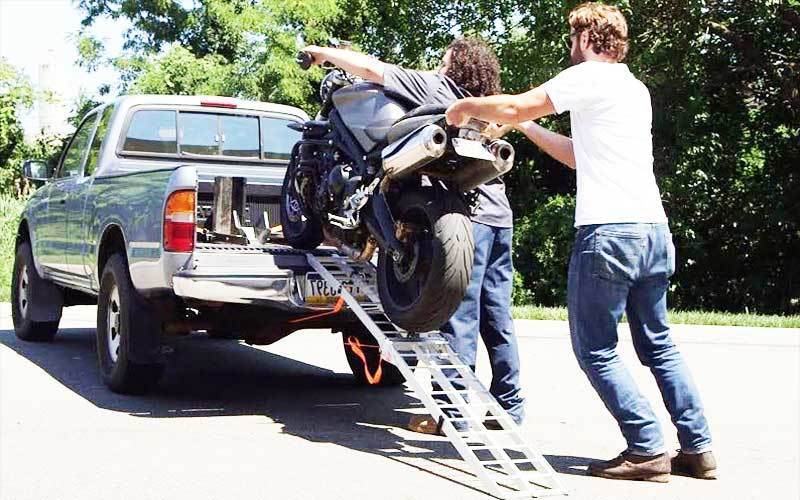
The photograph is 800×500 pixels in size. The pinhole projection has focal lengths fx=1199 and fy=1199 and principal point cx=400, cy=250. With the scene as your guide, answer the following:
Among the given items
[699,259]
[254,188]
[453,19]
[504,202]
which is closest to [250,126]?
[254,188]

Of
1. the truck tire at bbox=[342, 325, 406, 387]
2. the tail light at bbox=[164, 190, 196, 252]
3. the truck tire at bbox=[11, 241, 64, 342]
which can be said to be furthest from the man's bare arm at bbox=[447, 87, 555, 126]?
the truck tire at bbox=[11, 241, 64, 342]

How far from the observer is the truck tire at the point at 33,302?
10023mm

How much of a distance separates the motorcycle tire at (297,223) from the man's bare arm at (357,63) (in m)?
1.04

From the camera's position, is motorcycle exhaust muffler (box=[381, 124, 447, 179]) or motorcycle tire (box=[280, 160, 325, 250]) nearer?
motorcycle exhaust muffler (box=[381, 124, 447, 179])

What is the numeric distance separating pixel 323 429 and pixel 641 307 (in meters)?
2.08

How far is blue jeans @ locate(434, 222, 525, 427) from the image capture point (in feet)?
21.4

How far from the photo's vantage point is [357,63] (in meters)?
6.62

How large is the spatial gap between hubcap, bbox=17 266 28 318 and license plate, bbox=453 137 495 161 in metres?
5.51

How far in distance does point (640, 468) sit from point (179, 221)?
9.68ft

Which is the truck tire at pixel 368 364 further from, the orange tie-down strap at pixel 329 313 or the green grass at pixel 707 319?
the green grass at pixel 707 319

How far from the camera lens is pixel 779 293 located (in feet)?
71.1

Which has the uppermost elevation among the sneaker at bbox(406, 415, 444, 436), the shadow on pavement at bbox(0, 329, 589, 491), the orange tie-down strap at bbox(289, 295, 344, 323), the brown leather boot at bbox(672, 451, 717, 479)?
the orange tie-down strap at bbox(289, 295, 344, 323)

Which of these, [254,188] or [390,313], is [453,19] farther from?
[390,313]

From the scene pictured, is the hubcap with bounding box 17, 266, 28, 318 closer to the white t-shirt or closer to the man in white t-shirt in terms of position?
the man in white t-shirt
